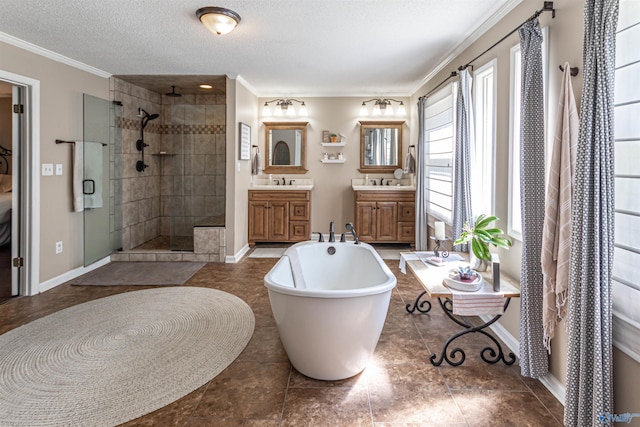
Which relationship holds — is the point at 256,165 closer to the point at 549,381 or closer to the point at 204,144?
the point at 204,144

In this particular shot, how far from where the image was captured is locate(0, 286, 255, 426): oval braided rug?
2.03m

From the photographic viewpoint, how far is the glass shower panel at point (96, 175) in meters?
4.45

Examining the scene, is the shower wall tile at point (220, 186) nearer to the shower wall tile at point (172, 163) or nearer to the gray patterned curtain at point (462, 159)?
the shower wall tile at point (172, 163)

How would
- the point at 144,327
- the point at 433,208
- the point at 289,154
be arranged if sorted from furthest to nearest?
the point at 289,154, the point at 433,208, the point at 144,327

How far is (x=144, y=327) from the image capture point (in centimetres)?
303

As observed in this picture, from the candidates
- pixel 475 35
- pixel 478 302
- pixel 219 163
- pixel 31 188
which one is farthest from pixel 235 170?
pixel 478 302

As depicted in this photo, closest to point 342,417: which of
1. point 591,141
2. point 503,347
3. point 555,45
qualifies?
point 503,347

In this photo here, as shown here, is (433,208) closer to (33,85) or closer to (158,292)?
(158,292)

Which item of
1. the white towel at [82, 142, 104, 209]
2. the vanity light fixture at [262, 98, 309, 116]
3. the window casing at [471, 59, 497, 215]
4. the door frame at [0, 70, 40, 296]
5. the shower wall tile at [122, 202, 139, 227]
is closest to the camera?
the window casing at [471, 59, 497, 215]

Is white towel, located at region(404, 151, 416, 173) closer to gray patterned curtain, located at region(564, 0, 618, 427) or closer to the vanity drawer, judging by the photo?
the vanity drawer

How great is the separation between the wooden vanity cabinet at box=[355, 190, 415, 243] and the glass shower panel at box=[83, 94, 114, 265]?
345 centimetres

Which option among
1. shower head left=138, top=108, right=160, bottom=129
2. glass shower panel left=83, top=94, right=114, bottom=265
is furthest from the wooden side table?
shower head left=138, top=108, right=160, bottom=129

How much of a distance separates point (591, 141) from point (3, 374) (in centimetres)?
339

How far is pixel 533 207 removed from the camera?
Result: 86.7 inches
